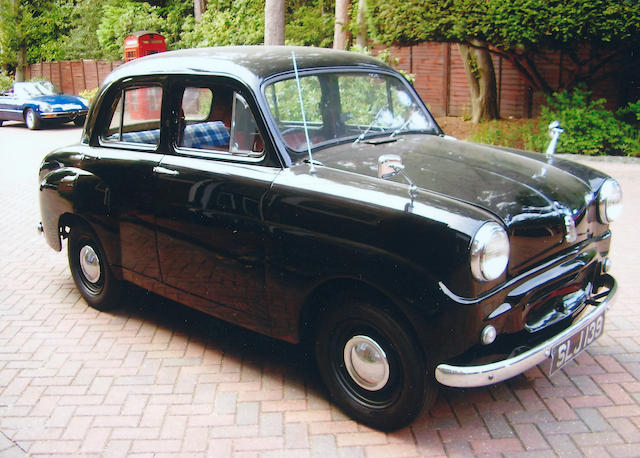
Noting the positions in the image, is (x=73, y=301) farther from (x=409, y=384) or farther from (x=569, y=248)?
(x=569, y=248)

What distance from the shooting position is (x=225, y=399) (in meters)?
3.56

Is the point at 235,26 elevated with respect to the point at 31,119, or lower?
elevated

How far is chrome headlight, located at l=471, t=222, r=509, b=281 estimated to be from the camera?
9.02 feet

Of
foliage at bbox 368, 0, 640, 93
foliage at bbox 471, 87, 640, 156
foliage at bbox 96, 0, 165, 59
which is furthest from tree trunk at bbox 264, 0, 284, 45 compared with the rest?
foliage at bbox 96, 0, 165, 59

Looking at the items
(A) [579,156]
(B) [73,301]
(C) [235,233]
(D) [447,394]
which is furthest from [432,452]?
(A) [579,156]

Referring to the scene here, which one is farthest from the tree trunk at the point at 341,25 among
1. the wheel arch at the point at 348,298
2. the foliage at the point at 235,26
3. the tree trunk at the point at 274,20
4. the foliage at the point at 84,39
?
the foliage at the point at 84,39

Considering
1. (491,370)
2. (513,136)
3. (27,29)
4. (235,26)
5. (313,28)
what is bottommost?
(491,370)

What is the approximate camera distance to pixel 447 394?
3.56m

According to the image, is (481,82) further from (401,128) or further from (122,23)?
(122,23)

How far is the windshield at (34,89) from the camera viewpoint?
20.0 metres

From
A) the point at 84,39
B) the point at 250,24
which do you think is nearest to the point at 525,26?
the point at 250,24

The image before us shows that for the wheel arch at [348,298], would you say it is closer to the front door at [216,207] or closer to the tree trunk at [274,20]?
the front door at [216,207]

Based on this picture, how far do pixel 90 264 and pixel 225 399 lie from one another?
1.92 meters

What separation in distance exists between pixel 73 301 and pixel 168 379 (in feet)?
5.74
